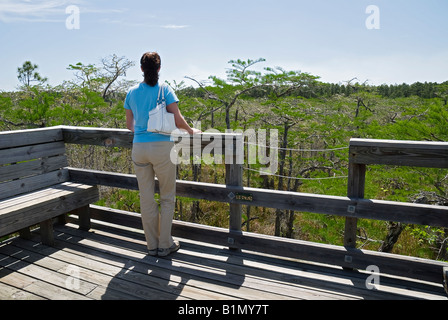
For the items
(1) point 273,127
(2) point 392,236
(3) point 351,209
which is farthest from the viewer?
(1) point 273,127

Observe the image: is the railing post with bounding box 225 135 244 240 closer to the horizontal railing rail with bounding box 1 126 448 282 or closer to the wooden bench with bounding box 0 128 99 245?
the horizontal railing rail with bounding box 1 126 448 282

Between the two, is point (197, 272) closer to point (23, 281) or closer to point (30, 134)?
point (23, 281)

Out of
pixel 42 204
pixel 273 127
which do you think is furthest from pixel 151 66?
pixel 273 127

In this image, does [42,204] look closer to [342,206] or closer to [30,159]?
[30,159]

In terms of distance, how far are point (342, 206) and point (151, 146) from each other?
5.15ft

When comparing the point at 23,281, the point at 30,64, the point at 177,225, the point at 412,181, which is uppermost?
the point at 30,64

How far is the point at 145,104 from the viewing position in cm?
264

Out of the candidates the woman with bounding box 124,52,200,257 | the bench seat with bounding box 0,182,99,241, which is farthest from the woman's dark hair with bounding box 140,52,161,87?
the bench seat with bounding box 0,182,99,241

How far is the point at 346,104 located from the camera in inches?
796

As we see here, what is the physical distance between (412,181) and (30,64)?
32950 mm

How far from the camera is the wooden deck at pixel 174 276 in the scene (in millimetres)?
2324

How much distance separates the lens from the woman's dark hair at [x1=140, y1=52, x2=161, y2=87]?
8.51 feet

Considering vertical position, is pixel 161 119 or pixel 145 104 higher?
pixel 145 104
